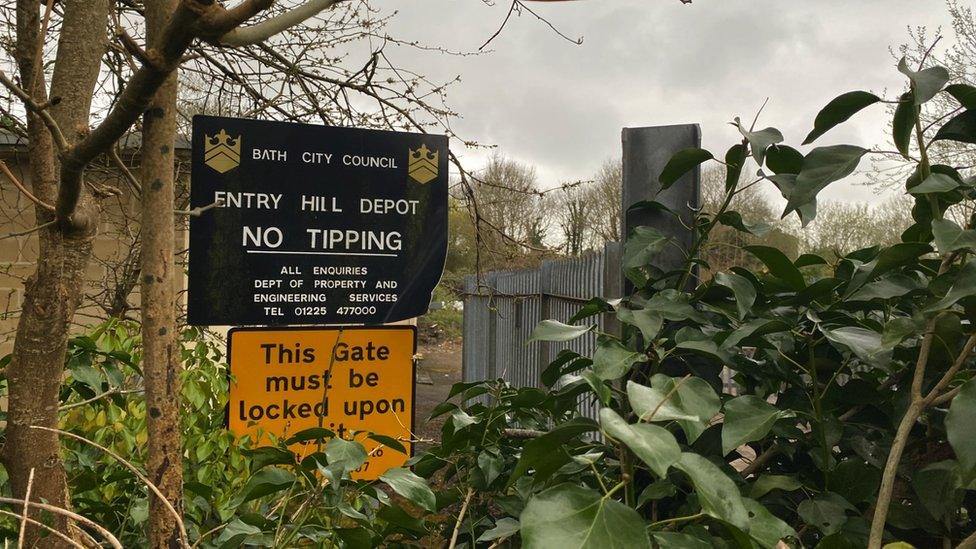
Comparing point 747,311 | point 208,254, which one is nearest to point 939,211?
point 747,311

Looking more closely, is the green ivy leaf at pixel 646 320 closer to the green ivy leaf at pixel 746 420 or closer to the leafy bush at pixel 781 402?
the leafy bush at pixel 781 402

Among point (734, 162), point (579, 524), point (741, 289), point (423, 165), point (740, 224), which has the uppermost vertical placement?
point (423, 165)

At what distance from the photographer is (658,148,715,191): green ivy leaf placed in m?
1.30

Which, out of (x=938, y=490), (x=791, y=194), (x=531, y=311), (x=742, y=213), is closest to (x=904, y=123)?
(x=791, y=194)

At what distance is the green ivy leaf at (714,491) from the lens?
0.77 meters

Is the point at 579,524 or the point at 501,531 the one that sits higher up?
the point at 579,524

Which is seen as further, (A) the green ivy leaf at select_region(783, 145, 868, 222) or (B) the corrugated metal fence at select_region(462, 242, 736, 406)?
(B) the corrugated metal fence at select_region(462, 242, 736, 406)

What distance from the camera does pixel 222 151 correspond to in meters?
2.42

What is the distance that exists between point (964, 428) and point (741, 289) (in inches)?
17.6

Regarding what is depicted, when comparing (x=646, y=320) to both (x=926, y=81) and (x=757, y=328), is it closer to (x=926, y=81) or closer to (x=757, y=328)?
(x=757, y=328)

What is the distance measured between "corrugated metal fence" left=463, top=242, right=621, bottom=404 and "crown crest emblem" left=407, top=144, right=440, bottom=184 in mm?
1666

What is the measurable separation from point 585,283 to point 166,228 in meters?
5.32

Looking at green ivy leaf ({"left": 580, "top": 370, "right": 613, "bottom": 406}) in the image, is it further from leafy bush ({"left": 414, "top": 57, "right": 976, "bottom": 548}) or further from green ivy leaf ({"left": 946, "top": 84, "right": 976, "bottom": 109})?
green ivy leaf ({"left": 946, "top": 84, "right": 976, "bottom": 109})

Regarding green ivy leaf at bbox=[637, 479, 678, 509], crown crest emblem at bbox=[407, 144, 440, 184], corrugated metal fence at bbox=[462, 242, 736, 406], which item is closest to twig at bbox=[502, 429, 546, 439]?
green ivy leaf at bbox=[637, 479, 678, 509]
